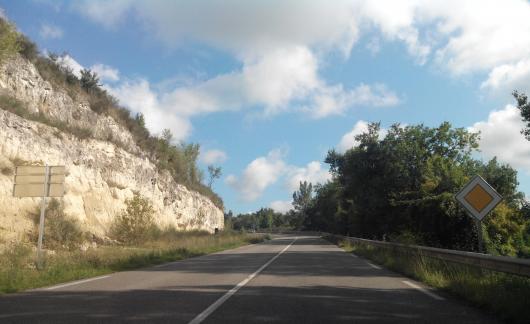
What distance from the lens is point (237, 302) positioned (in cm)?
→ 930

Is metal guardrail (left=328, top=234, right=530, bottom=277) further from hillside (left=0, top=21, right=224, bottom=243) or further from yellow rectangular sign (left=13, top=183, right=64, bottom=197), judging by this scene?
hillside (left=0, top=21, right=224, bottom=243)

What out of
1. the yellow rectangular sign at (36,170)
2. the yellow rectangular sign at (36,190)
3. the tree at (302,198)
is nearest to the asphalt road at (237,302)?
the yellow rectangular sign at (36,190)

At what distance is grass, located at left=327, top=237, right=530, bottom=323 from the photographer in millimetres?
7741

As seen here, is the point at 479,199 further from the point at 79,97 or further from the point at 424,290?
the point at 79,97

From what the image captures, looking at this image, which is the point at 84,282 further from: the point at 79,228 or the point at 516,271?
A: the point at 79,228

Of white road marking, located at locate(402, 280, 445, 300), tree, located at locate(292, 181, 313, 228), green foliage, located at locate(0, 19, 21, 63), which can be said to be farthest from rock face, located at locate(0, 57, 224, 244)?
tree, located at locate(292, 181, 313, 228)

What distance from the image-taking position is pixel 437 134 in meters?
42.0

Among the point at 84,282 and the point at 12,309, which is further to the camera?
the point at 84,282

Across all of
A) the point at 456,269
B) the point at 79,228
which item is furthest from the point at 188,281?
the point at 79,228

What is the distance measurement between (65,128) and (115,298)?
27.6 meters

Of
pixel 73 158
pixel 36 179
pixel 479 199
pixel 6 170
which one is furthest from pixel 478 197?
pixel 73 158

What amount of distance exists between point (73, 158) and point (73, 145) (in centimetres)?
110

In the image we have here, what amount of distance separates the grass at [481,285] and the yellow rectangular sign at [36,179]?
11.9 metres

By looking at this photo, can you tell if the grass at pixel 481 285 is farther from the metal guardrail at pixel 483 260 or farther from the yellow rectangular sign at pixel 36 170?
the yellow rectangular sign at pixel 36 170
